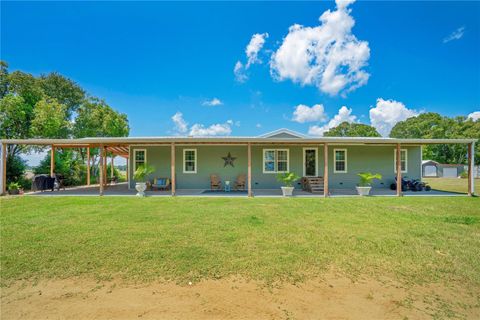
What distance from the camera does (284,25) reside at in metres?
14.9

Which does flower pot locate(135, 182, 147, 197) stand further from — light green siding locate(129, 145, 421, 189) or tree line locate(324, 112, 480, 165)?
tree line locate(324, 112, 480, 165)

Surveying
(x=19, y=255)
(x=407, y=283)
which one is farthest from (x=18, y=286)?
(x=407, y=283)

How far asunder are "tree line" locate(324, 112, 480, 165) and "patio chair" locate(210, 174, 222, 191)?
39.9 meters

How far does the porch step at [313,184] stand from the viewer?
12400 millimetres

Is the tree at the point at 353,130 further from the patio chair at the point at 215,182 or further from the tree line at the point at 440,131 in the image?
the patio chair at the point at 215,182

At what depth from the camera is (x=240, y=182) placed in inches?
516

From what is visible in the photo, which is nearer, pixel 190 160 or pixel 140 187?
pixel 140 187

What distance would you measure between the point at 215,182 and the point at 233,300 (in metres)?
10.5

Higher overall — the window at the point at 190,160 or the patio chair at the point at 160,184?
the window at the point at 190,160

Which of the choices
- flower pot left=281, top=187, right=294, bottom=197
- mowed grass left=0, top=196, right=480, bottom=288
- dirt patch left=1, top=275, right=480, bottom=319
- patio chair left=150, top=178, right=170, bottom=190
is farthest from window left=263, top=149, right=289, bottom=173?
dirt patch left=1, top=275, right=480, bottom=319

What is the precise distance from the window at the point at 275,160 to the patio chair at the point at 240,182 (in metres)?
1.30

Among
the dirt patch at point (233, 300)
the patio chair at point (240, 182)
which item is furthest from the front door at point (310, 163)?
the dirt patch at point (233, 300)

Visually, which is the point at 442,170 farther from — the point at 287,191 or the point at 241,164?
the point at 241,164

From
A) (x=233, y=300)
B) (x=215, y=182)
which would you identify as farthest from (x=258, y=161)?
(x=233, y=300)
